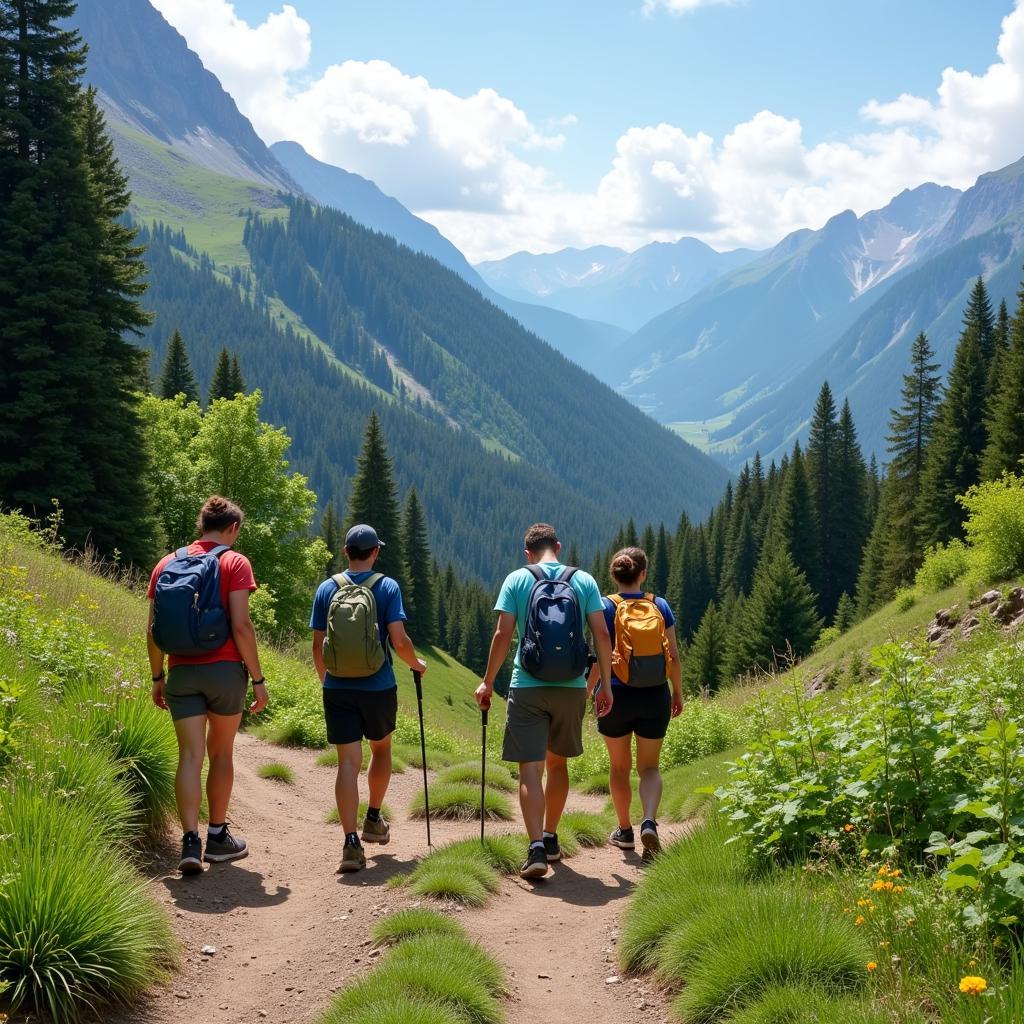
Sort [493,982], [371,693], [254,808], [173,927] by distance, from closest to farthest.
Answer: [493,982]
[173,927]
[371,693]
[254,808]

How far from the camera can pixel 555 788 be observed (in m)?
7.60

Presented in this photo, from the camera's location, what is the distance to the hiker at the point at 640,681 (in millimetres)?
7633

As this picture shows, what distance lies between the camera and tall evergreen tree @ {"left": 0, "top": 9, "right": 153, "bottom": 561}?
72.4ft

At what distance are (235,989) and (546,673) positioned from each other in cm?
294

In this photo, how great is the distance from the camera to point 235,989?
17.1 feet

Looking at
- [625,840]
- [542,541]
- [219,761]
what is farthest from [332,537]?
[542,541]

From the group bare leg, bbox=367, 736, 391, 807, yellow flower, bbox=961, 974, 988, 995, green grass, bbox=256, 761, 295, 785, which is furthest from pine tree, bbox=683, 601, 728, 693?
yellow flower, bbox=961, 974, 988, 995

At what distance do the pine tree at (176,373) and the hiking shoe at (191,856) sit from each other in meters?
47.8

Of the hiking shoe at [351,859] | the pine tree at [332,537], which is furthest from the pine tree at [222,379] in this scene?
the hiking shoe at [351,859]

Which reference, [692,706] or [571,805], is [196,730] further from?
[692,706]

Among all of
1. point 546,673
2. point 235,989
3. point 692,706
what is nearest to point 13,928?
point 235,989

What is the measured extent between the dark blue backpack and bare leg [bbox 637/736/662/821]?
4.32 feet

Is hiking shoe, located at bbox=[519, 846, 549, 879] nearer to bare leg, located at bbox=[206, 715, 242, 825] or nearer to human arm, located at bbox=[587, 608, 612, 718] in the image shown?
human arm, located at bbox=[587, 608, 612, 718]

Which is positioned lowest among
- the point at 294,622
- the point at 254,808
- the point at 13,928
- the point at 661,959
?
the point at 294,622
